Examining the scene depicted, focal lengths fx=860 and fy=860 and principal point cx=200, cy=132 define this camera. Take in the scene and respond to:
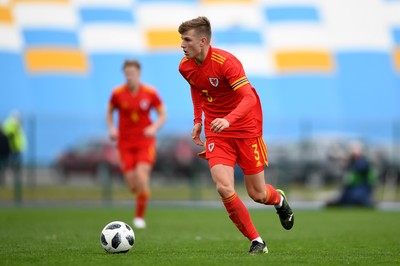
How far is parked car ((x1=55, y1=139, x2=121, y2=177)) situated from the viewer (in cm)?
2892

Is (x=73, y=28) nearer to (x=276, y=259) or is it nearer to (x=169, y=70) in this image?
(x=169, y=70)

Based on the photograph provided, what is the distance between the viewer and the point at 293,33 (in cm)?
3378

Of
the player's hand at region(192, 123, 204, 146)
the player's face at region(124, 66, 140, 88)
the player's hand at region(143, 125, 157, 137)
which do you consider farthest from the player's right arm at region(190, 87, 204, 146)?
the player's face at region(124, 66, 140, 88)

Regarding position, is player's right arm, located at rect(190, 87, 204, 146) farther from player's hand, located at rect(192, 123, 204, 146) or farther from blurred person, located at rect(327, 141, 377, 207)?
blurred person, located at rect(327, 141, 377, 207)

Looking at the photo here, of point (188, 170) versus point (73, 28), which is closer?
point (188, 170)

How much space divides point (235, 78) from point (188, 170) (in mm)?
21108

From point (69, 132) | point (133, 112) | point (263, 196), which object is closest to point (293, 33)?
point (69, 132)

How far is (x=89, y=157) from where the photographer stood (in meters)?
30.0

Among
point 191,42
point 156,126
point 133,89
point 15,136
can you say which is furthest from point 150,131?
point 15,136

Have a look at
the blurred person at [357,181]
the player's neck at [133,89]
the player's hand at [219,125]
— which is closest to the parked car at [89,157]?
the blurred person at [357,181]

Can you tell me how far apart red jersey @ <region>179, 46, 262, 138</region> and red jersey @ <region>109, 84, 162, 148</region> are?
5001 mm

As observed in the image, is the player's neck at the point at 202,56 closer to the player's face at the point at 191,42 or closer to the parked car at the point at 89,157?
the player's face at the point at 191,42

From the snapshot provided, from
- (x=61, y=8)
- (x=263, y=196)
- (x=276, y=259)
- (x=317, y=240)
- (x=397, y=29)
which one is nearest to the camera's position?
(x=276, y=259)

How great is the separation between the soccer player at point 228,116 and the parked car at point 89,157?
19804 millimetres
